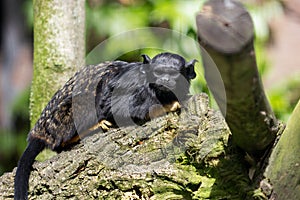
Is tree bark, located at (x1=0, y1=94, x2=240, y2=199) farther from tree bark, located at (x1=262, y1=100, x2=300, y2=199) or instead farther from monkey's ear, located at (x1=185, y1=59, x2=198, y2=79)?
monkey's ear, located at (x1=185, y1=59, x2=198, y2=79)

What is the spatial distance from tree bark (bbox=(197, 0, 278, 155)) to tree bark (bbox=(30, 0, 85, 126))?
1627 millimetres

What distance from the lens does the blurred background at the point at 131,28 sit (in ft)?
18.4

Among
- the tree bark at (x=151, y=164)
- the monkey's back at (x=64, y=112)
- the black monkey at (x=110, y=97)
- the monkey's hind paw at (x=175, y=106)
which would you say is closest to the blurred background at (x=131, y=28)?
the black monkey at (x=110, y=97)

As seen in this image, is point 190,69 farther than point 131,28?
No

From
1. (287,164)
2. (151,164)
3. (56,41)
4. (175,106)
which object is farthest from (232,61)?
(56,41)

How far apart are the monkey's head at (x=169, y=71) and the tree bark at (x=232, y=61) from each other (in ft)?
3.77

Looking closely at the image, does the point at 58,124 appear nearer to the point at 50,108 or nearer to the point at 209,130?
the point at 50,108

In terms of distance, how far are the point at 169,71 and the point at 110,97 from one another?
15.8 inches

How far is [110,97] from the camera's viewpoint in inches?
134

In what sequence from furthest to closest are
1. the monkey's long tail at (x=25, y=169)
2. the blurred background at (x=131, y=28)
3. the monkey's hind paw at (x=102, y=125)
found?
the blurred background at (x=131, y=28) < the monkey's hind paw at (x=102, y=125) < the monkey's long tail at (x=25, y=169)

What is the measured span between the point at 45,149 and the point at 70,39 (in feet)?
2.06

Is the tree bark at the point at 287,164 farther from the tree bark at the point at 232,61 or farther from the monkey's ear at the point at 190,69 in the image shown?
the monkey's ear at the point at 190,69

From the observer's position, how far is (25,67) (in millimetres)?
7641

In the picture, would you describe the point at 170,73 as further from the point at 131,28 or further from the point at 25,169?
the point at 131,28
